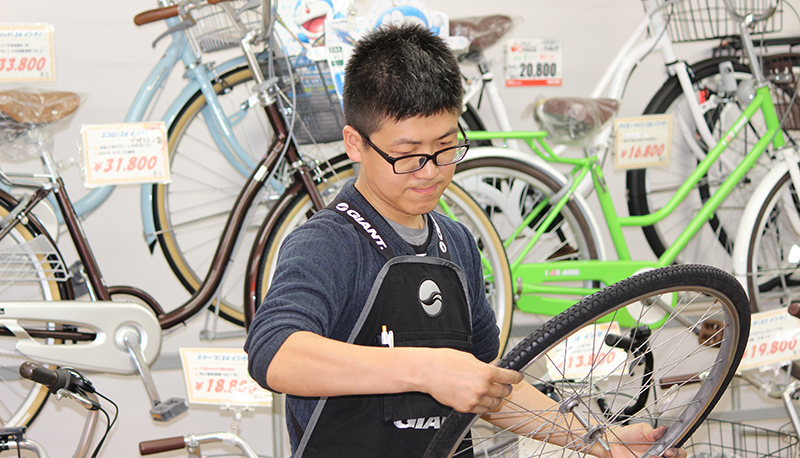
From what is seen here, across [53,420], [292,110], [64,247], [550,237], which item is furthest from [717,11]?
[53,420]

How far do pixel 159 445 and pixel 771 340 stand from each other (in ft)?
5.13

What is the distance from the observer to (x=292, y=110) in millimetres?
1602

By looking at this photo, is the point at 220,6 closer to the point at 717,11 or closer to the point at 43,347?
the point at 43,347

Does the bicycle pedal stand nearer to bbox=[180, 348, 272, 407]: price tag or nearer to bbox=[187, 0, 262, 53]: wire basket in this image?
bbox=[180, 348, 272, 407]: price tag

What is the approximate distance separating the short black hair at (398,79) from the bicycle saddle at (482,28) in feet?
3.14

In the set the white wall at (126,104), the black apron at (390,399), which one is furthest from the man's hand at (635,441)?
the white wall at (126,104)

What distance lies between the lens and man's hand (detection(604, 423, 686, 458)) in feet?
2.73

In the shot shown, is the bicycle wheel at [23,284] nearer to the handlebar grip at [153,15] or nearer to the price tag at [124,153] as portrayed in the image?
the price tag at [124,153]

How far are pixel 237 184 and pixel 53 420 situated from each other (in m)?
0.94

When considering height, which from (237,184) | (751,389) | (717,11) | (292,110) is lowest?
(751,389)

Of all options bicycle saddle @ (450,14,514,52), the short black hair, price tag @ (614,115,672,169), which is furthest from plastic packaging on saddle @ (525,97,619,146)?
the short black hair

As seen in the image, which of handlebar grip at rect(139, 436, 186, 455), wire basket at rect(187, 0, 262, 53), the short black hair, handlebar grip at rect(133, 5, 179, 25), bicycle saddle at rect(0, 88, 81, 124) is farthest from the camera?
wire basket at rect(187, 0, 262, 53)

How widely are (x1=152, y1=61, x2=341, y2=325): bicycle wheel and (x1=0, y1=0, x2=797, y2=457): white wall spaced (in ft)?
0.29

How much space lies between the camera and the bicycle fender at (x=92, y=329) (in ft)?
4.91
